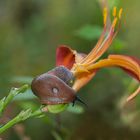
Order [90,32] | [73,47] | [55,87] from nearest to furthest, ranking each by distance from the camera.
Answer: [55,87]
[90,32]
[73,47]

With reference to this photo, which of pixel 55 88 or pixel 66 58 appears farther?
pixel 66 58

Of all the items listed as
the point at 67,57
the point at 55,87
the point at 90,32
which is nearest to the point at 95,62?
the point at 67,57

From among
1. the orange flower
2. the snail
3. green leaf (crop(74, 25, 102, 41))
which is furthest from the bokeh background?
the snail

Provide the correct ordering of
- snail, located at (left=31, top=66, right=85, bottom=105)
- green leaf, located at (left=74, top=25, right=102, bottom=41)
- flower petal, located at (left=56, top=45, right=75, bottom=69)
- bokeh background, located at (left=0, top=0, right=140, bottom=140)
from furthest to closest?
bokeh background, located at (left=0, top=0, right=140, bottom=140), green leaf, located at (left=74, top=25, right=102, bottom=41), flower petal, located at (left=56, top=45, right=75, bottom=69), snail, located at (left=31, top=66, right=85, bottom=105)

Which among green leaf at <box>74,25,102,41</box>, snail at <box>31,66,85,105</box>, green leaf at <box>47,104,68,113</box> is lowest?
green leaf at <box>74,25,102,41</box>

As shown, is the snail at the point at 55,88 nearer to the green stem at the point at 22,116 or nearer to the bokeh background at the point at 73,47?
the green stem at the point at 22,116

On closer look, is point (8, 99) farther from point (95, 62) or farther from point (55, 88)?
point (95, 62)

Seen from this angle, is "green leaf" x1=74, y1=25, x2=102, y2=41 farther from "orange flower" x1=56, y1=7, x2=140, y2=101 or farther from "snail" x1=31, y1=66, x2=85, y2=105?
"snail" x1=31, y1=66, x2=85, y2=105
